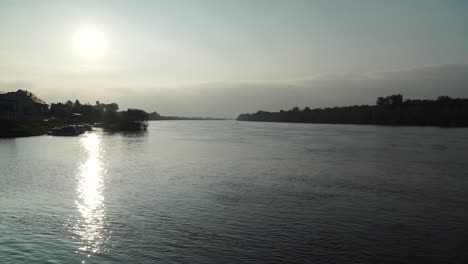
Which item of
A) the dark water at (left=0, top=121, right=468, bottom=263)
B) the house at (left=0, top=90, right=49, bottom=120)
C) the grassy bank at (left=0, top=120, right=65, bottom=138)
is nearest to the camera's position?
the dark water at (left=0, top=121, right=468, bottom=263)

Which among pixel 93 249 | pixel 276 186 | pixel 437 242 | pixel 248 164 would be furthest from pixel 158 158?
pixel 437 242

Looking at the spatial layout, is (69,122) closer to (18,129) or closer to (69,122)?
(69,122)

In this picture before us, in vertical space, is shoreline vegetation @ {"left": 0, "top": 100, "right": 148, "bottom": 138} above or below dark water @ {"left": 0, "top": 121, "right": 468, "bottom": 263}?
above

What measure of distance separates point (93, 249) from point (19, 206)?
10.8 m

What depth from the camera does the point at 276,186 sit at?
3538cm

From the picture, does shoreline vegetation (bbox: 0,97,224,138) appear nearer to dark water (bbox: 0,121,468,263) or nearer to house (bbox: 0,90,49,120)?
house (bbox: 0,90,49,120)

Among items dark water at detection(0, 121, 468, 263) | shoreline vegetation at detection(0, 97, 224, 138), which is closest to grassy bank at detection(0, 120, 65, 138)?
shoreline vegetation at detection(0, 97, 224, 138)

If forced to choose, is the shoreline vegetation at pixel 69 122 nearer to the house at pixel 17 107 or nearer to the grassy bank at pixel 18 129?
the grassy bank at pixel 18 129

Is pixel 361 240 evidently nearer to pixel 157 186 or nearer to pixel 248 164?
pixel 157 186

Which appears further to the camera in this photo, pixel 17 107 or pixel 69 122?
pixel 69 122

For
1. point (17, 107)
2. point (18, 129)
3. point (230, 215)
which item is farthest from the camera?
point (17, 107)

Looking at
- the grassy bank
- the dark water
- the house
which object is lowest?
the dark water

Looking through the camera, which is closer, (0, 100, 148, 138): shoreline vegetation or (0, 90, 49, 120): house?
(0, 100, 148, 138): shoreline vegetation

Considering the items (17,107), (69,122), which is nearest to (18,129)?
(17,107)
